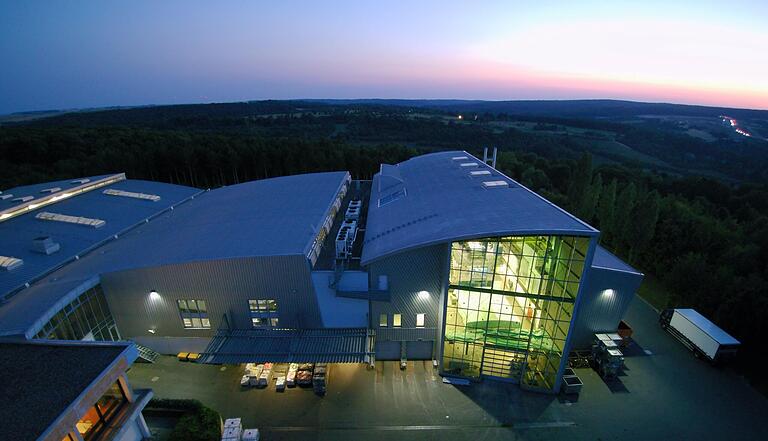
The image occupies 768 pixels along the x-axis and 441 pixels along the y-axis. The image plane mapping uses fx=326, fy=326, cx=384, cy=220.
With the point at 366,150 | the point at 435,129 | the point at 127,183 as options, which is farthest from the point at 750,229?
the point at 435,129

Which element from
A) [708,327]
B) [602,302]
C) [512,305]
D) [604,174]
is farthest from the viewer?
[604,174]

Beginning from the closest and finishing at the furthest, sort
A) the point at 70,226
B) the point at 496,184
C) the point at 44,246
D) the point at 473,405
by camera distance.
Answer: the point at 473,405 → the point at 44,246 → the point at 496,184 → the point at 70,226

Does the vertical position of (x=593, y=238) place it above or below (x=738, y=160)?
above

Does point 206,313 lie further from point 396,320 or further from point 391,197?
point 391,197

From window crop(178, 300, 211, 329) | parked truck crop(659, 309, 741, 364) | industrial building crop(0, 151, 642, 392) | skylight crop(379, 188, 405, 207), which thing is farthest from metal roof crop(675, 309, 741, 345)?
window crop(178, 300, 211, 329)

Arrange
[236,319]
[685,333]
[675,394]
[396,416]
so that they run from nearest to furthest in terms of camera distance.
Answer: [396,416], [675,394], [236,319], [685,333]

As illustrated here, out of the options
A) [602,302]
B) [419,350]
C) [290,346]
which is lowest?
[419,350]

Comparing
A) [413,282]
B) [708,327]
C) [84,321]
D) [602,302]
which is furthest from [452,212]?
[84,321]

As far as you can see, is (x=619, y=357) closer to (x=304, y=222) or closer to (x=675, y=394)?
(x=675, y=394)
